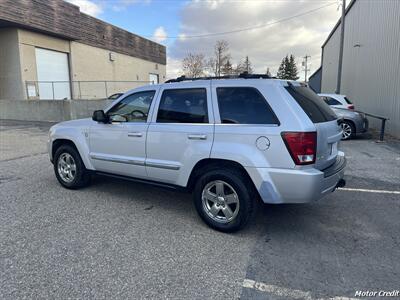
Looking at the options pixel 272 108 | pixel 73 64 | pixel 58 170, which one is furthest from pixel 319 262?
pixel 73 64

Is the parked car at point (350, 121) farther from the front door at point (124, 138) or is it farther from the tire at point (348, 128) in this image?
the front door at point (124, 138)

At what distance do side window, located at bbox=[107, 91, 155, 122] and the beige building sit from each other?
16.2 meters

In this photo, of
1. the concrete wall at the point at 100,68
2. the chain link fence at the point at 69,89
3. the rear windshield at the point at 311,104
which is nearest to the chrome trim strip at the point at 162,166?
the rear windshield at the point at 311,104

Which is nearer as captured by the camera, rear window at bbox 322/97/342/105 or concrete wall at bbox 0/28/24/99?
rear window at bbox 322/97/342/105

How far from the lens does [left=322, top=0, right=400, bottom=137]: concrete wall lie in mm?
12078

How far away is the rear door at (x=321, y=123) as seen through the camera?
11.9 ft

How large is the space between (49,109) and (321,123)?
16.9m

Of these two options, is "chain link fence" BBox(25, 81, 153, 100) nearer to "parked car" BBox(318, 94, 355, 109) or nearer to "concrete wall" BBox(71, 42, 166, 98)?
"concrete wall" BBox(71, 42, 166, 98)

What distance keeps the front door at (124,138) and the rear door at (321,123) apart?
2.06 metres

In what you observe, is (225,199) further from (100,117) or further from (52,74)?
(52,74)

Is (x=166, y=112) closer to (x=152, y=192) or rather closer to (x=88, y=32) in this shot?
(x=152, y=192)

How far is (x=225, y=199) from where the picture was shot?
3.90 meters

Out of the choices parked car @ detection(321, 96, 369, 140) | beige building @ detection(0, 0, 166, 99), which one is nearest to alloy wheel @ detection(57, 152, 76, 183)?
parked car @ detection(321, 96, 369, 140)

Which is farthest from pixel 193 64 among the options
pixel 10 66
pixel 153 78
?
pixel 10 66
